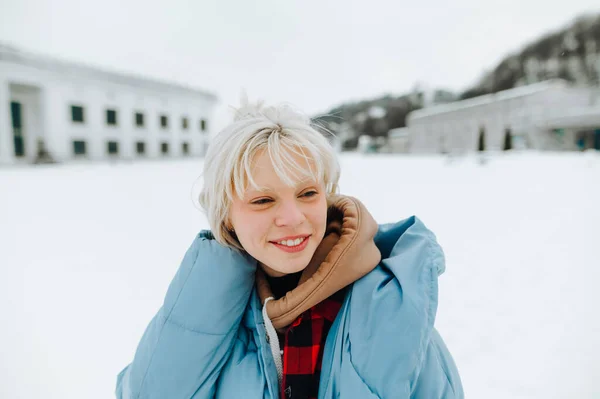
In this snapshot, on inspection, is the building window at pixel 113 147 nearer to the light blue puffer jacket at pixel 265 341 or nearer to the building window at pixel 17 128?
the building window at pixel 17 128

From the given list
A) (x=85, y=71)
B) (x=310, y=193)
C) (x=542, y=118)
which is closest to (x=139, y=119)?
(x=85, y=71)

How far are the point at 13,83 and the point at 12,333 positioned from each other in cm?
2517

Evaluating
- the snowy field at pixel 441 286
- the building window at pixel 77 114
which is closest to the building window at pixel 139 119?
the building window at pixel 77 114

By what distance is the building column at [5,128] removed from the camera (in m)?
19.6

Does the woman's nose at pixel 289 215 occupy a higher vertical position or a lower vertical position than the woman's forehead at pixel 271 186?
lower

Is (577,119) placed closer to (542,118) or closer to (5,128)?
(542,118)

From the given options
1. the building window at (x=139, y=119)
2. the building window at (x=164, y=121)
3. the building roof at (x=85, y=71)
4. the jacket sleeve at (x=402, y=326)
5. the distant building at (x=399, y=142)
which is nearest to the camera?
the jacket sleeve at (x=402, y=326)

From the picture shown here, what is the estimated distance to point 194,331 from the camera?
958 millimetres

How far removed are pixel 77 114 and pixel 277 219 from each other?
29071mm

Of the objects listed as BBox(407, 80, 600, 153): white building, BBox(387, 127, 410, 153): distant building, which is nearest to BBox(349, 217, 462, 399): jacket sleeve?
BBox(407, 80, 600, 153): white building

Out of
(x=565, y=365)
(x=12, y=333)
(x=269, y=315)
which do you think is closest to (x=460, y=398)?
(x=269, y=315)

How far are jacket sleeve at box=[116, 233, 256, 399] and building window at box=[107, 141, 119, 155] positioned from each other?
29.8m

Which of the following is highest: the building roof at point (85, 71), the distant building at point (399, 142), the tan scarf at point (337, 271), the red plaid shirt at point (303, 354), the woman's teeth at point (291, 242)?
the building roof at point (85, 71)

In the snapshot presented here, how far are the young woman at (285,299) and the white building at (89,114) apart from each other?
2443 cm
